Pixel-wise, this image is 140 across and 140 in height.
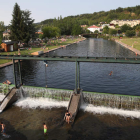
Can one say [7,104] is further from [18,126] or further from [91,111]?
[91,111]

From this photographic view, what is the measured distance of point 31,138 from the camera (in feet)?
53.9

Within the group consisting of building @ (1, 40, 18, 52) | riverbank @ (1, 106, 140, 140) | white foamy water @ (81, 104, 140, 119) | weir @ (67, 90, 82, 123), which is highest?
building @ (1, 40, 18, 52)

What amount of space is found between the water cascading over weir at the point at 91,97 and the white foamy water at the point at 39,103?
0.51m

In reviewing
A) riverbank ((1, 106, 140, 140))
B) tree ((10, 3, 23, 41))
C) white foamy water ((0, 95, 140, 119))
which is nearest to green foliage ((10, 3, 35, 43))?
tree ((10, 3, 23, 41))

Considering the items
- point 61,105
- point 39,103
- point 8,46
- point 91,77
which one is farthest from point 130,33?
point 39,103

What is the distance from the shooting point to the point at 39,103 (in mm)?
23500

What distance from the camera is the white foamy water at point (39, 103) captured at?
22.8 metres

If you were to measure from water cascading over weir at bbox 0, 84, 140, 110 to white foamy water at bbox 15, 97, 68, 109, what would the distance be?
514 mm

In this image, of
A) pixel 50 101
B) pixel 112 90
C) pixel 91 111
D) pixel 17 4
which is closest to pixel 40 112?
pixel 50 101

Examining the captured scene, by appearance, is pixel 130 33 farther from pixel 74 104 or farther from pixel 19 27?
pixel 74 104

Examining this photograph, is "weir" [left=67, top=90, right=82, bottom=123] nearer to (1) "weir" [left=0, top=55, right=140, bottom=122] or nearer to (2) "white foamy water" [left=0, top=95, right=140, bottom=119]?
(1) "weir" [left=0, top=55, right=140, bottom=122]

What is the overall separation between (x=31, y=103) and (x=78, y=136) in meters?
9.63

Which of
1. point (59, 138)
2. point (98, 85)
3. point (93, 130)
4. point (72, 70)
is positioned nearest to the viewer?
point (59, 138)

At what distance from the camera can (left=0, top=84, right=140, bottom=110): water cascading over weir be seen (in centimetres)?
2145
